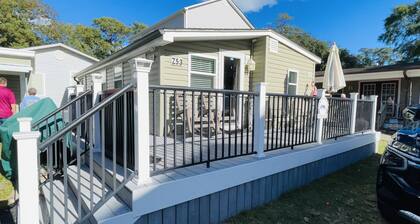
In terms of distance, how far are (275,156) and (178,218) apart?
164 centimetres

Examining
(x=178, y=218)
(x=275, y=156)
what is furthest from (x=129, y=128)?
(x=275, y=156)

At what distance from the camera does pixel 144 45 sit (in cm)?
547

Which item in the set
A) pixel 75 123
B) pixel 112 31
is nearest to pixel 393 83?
pixel 75 123

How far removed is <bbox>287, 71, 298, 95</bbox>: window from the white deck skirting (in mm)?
4211

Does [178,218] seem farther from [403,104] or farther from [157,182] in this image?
[403,104]

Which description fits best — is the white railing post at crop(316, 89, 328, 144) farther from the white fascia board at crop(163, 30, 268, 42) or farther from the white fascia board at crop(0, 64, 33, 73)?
the white fascia board at crop(0, 64, 33, 73)

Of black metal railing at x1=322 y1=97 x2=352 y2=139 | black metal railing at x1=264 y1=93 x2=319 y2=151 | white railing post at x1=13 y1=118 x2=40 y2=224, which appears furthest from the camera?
black metal railing at x1=322 y1=97 x2=352 y2=139

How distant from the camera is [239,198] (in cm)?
312

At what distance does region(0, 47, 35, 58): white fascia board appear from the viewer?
981 centimetres

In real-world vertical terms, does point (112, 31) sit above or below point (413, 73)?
above

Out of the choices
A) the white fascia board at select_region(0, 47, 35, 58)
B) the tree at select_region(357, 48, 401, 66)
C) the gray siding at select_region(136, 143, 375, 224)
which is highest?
the tree at select_region(357, 48, 401, 66)

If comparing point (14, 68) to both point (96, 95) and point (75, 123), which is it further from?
point (75, 123)

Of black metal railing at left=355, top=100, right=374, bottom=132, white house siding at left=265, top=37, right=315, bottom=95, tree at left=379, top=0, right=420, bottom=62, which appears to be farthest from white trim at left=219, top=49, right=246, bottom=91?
tree at left=379, top=0, right=420, bottom=62

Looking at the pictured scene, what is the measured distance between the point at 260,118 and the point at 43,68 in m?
12.5
